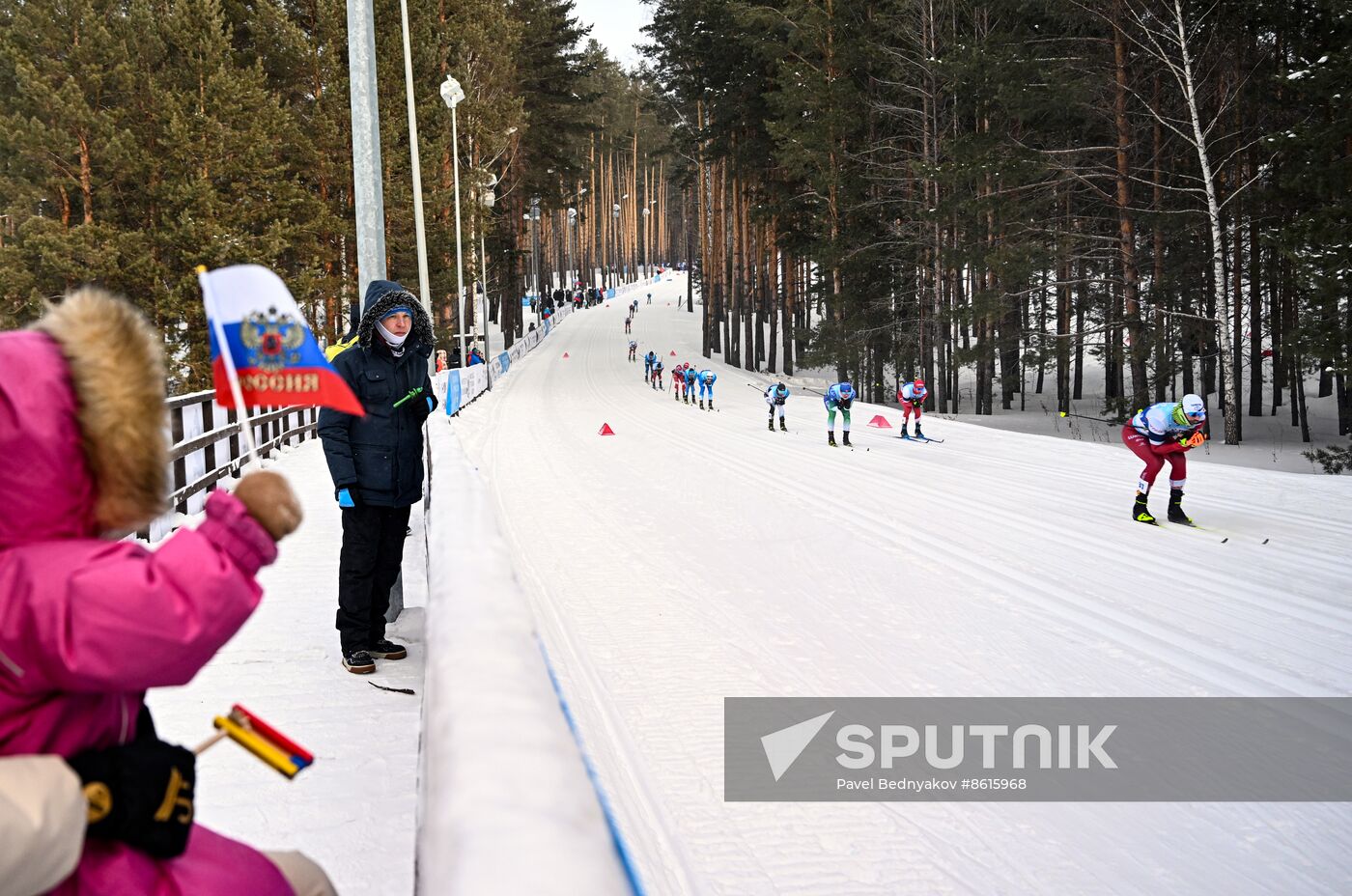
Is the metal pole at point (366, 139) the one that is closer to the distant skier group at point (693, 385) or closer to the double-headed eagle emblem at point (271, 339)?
the double-headed eagle emblem at point (271, 339)

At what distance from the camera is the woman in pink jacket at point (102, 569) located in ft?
5.34

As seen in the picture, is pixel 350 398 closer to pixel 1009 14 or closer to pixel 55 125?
pixel 55 125

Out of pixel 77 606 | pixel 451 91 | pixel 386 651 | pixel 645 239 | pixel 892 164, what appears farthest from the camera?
pixel 645 239

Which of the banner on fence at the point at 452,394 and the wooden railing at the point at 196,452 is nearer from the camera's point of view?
the wooden railing at the point at 196,452

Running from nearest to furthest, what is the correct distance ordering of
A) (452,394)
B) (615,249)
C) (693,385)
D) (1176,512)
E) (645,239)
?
(1176,512) → (452,394) → (693,385) → (615,249) → (645,239)

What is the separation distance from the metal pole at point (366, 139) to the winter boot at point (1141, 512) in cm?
836

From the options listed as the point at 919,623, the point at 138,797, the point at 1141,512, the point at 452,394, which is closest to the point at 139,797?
the point at 138,797

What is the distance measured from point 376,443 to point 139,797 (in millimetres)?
4149

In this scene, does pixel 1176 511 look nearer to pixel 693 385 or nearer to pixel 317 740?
pixel 317 740

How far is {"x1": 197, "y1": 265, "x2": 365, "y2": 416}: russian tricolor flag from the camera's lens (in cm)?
245

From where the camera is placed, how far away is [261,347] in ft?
8.30

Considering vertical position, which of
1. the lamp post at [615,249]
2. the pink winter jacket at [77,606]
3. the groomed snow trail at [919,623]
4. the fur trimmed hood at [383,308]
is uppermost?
the lamp post at [615,249]

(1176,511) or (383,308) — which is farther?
(1176,511)

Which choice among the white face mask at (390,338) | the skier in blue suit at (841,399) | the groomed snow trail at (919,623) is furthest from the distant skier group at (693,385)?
the white face mask at (390,338)
